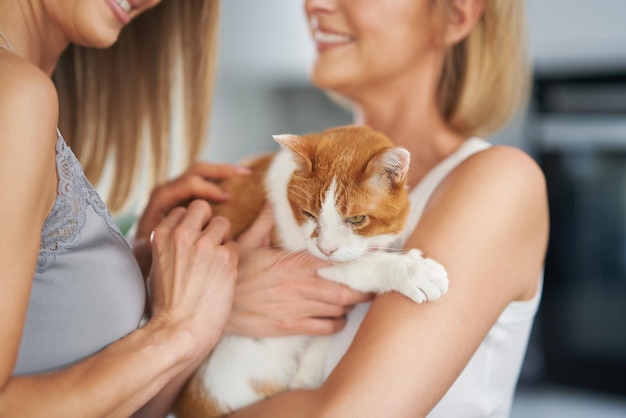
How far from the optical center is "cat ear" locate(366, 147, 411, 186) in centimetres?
105

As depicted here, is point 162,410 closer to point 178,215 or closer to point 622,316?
point 178,215

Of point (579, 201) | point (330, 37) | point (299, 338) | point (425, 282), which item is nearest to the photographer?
point (425, 282)

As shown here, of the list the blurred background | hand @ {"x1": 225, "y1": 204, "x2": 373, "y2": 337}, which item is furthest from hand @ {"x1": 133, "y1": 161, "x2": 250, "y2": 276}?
the blurred background

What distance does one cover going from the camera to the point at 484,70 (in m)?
1.52

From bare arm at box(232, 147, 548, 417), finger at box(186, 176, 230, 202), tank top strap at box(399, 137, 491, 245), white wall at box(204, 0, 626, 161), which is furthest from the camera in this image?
white wall at box(204, 0, 626, 161)

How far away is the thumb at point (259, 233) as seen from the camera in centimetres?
126

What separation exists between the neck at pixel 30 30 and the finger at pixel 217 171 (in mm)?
387

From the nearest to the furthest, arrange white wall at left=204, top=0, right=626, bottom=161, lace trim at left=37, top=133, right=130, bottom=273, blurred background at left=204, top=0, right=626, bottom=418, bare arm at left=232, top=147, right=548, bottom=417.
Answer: lace trim at left=37, top=133, right=130, bottom=273 → bare arm at left=232, top=147, right=548, bottom=417 → blurred background at left=204, top=0, right=626, bottom=418 → white wall at left=204, top=0, right=626, bottom=161

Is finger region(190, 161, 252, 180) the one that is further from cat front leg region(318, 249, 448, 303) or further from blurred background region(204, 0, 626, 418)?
blurred background region(204, 0, 626, 418)

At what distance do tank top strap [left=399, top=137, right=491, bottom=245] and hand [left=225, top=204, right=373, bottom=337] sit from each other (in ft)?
0.58

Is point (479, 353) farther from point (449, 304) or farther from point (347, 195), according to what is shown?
point (347, 195)

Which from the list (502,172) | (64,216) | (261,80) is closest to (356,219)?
(502,172)

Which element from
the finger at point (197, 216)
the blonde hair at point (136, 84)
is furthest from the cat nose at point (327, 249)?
the blonde hair at point (136, 84)

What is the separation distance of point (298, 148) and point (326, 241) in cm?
17
